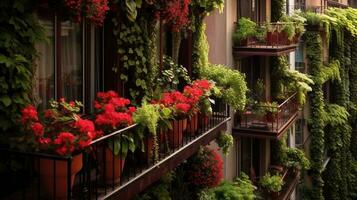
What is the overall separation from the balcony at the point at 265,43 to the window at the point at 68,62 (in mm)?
7894

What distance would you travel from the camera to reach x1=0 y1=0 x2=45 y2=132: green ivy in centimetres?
591

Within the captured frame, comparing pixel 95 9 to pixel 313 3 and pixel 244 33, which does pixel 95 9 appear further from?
pixel 313 3

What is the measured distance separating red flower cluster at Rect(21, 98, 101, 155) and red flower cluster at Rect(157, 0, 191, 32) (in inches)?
135

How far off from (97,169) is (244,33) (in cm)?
951

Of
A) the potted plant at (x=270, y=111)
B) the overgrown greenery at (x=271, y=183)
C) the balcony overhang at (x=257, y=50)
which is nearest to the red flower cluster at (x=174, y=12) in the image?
the balcony overhang at (x=257, y=50)

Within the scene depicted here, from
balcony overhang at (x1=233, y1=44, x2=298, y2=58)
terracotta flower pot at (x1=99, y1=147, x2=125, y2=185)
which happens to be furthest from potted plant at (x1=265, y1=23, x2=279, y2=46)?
terracotta flower pot at (x1=99, y1=147, x2=125, y2=185)

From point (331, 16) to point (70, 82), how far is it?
2164 centimetres

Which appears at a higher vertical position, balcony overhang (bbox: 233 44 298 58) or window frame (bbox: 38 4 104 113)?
balcony overhang (bbox: 233 44 298 58)

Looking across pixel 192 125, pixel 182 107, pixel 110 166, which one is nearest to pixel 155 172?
pixel 110 166

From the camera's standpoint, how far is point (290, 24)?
16984mm

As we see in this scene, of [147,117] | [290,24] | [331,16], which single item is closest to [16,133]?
[147,117]

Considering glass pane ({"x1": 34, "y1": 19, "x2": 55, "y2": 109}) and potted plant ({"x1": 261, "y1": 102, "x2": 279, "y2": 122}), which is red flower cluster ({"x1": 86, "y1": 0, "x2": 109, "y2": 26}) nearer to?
glass pane ({"x1": 34, "y1": 19, "x2": 55, "y2": 109})

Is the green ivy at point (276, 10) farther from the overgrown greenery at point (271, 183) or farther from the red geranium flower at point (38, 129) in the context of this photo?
the red geranium flower at point (38, 129)

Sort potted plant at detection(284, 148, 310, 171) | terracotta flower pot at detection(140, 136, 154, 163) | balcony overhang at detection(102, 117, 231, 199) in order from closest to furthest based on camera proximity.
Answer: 1. balcony overhang at detection(102, 117, 231, 199)
2. terracotta flower pot at detection(140, 136, 154, 163)
3. potted plant at detection(284, 148, 310, 171)
